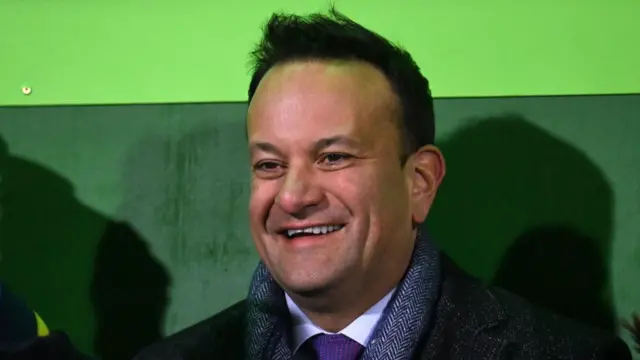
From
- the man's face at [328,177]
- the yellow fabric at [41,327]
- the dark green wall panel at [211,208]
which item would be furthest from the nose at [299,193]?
the yellow fabric at [41,327]

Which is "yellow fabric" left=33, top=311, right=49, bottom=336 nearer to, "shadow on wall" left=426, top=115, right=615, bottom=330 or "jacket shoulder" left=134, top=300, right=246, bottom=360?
"jacket shoulder" left=134, top=300, right=246, bottom=360

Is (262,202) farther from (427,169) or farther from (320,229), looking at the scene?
(427,169)

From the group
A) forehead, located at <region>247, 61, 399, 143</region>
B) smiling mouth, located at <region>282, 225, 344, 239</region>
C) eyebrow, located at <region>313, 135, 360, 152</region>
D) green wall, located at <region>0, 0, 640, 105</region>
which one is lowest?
smiling mouth, located at <region>282, 225, 344, 239</region>

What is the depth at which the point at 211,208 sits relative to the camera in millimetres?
1352

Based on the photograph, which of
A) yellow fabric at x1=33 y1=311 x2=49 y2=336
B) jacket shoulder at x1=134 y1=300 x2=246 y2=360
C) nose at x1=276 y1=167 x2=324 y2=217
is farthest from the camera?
yellow fabric at x1=33 y1=311 x2=49 y2=336

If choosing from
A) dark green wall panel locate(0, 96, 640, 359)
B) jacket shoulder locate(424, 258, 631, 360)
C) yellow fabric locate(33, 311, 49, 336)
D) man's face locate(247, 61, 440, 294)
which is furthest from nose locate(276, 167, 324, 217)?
yellow fabric locate(33, 311, 49, 336)

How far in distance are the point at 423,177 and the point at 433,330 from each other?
21 cm

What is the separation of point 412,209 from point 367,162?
114 millimetres

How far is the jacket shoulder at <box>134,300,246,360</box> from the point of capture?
1123 mm

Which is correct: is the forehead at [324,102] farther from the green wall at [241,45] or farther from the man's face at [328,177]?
the green wall at [241,45]

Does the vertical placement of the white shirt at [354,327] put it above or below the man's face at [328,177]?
below

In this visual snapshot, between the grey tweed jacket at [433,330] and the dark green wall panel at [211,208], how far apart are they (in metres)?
0.15

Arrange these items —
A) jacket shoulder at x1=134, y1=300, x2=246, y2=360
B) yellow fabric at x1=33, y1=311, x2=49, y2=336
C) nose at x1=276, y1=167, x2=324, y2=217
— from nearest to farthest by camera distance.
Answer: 1. nose at x1=276, y1=167, x2=324, y2=217
2. jacket shoulder at x1=134, y1=300, x2=246, y2=360
3. yellow fabric at x1=33, y1=311, x2=49, y2=336

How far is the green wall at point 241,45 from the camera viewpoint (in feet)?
4.30
